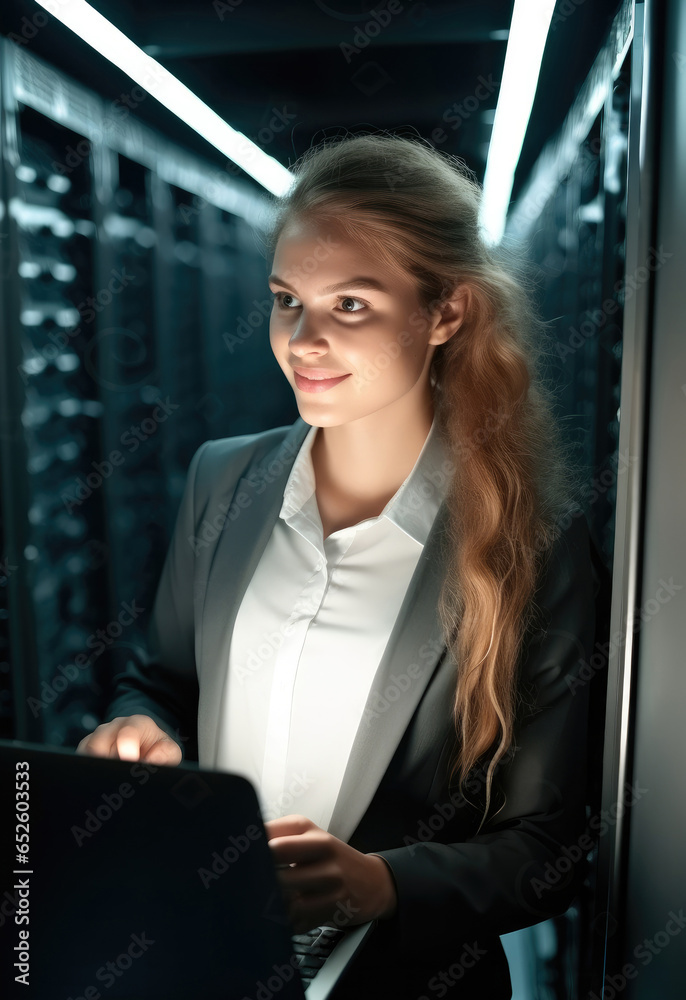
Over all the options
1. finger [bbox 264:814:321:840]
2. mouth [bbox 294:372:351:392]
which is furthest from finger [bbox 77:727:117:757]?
mouth [bbox 294:372:351:392]

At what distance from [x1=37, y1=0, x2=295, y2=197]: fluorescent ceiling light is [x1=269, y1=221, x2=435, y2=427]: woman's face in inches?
8.0

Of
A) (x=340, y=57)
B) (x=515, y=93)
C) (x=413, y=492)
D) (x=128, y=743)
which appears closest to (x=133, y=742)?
(x=128, y=743)

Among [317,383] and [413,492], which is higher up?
[317,383]

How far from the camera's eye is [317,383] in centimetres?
96

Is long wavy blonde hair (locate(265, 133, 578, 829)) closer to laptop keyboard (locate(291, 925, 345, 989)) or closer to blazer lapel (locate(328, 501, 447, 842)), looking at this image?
blazer lapel (locate(328, 501, 447, 842))

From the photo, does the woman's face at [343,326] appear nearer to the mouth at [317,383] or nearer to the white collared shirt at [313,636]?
the mouth at [317,383]

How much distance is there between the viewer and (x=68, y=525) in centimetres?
166

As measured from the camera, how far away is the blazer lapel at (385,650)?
927 mm

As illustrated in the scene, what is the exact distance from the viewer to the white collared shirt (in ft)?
3.26

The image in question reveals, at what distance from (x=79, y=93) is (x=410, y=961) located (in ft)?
5.31

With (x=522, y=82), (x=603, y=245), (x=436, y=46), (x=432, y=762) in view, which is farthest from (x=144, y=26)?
(x=432, y=762)

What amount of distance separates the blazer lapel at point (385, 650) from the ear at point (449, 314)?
0.76 feet

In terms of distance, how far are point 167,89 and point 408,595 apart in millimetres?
925

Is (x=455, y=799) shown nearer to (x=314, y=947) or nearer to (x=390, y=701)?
(x=390, y=701)
